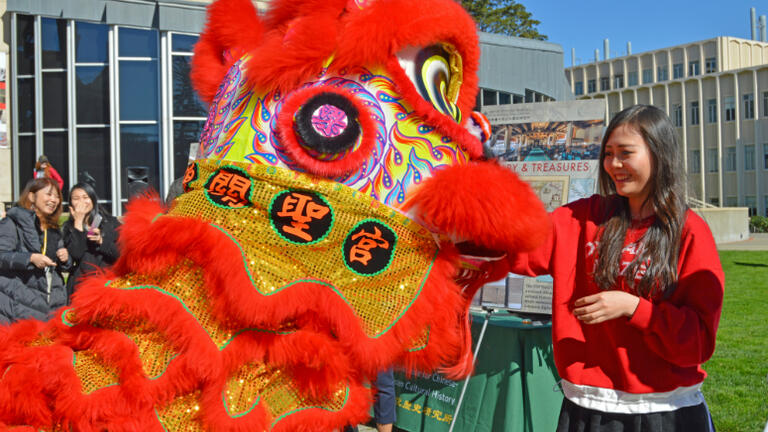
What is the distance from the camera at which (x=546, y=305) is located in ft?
13.1

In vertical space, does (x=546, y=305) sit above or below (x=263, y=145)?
below

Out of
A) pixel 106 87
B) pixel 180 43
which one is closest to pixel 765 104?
pixel 180 43

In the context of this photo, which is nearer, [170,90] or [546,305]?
[546,305]

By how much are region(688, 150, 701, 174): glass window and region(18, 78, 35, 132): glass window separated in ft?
115

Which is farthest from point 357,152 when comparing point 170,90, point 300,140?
point 170,90

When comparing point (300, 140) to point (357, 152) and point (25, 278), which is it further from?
point (25, 278)

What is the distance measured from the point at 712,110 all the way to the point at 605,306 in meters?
40.7

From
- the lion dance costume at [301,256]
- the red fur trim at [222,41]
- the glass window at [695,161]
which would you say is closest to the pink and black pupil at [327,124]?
the lion dance costume at [301,256]

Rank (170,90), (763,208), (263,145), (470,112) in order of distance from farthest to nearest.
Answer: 1. (763,208)
2. (170,90)
3. (470,112)
4. (263,145)

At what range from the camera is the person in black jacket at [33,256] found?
14.8 ft

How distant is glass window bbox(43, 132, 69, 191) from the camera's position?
52.6ft

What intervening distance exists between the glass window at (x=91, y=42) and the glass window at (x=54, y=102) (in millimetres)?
879

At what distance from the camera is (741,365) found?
20.6 feet

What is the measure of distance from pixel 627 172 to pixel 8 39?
17.9 metres
